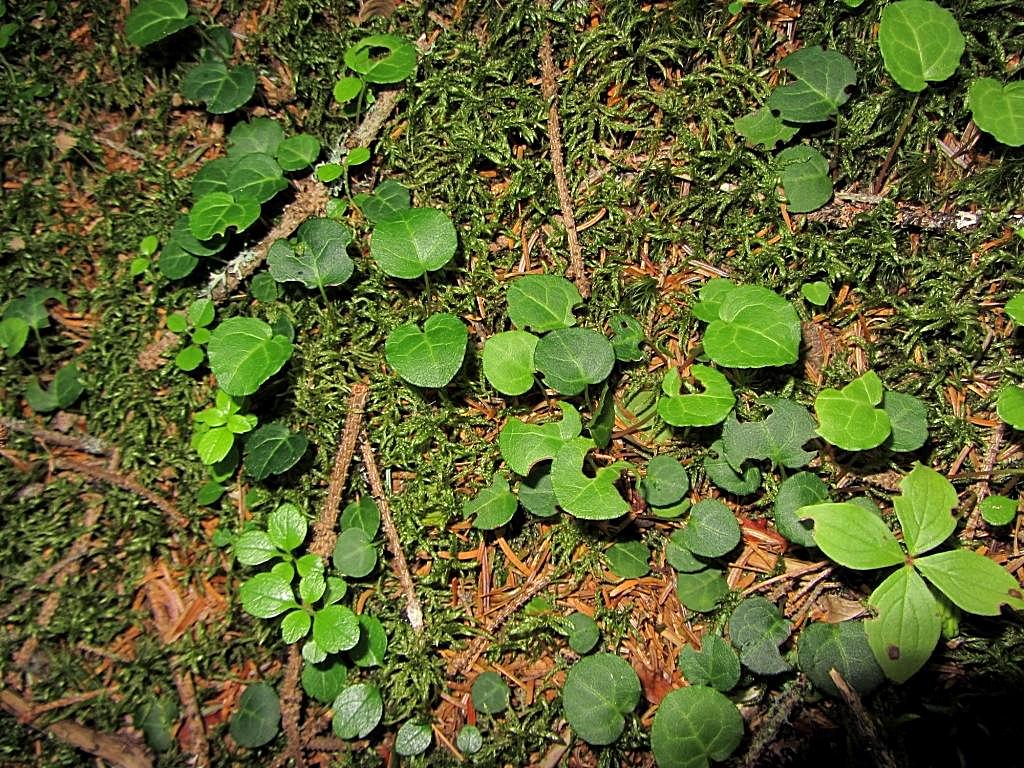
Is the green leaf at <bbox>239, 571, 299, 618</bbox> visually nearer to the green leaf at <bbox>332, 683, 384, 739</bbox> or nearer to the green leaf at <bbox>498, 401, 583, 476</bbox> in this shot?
the green leaf at <bbox>332, 683, 384, 739</bbox>

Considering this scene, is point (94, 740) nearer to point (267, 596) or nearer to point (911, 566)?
point (267, 596)

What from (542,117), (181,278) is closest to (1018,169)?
(542,117)

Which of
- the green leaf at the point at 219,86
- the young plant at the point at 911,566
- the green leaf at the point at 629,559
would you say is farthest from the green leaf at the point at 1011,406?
the green leaf at the point at 219,86

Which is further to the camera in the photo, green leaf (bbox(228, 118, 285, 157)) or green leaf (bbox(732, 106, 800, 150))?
green leaf (bbox(228, 118, 285, 157))

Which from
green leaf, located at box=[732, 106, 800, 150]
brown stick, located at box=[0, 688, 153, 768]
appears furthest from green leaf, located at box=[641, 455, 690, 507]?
brown stick, located at box=[0, 688, 153, 768]

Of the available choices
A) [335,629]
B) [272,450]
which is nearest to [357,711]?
[335,629]

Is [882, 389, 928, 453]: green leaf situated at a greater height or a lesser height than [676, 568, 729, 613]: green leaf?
greater

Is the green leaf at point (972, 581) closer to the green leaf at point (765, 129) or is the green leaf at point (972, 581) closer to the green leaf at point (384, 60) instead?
the green leaf at point (765, 129)
